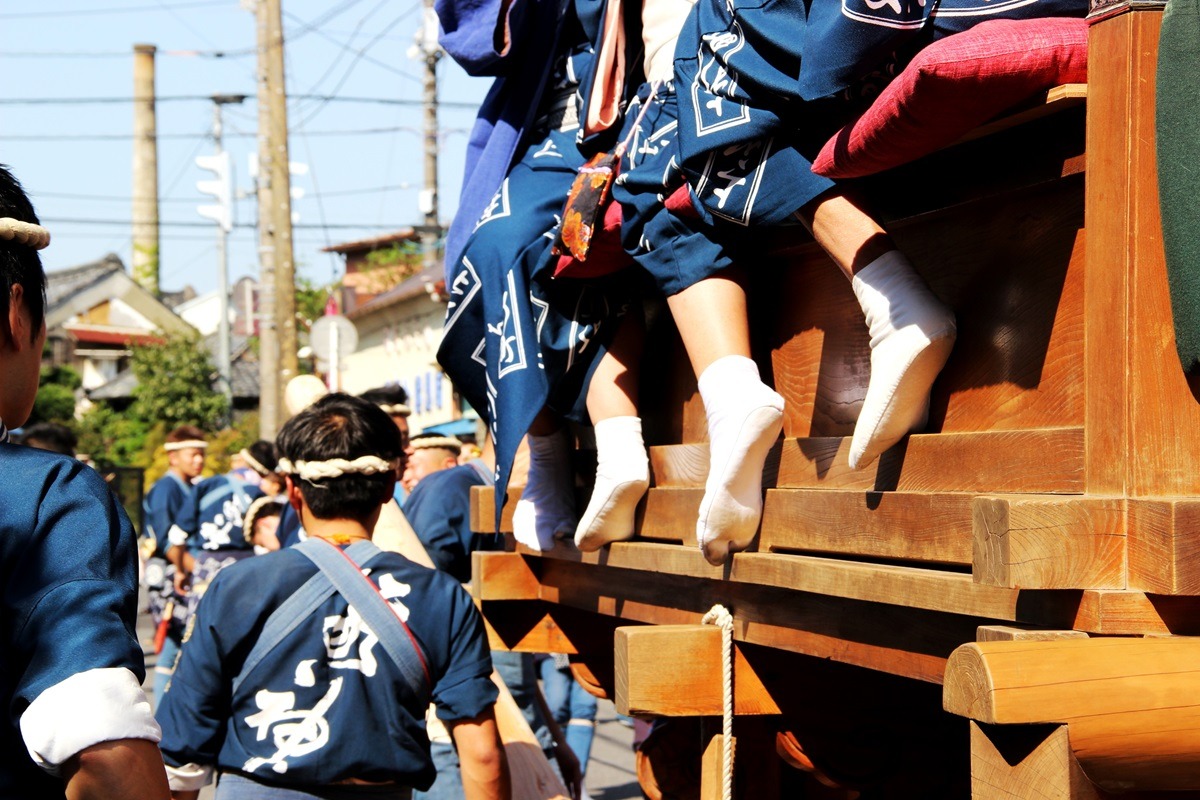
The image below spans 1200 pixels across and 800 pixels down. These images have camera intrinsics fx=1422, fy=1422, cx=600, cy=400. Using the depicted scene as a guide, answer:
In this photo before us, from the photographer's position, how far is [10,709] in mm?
1565

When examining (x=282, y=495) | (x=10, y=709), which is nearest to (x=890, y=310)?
(x=10, y=709)

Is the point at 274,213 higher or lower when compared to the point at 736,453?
higher

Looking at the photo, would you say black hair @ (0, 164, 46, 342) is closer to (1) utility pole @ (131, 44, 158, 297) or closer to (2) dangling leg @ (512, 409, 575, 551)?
(2) dangling leg @ (512, 409, 575, 551)

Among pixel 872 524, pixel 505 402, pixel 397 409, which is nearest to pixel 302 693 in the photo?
pixel 505 402

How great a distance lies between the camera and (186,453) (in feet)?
35.1

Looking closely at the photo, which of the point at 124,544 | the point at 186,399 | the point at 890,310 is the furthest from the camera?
the point at 186,399

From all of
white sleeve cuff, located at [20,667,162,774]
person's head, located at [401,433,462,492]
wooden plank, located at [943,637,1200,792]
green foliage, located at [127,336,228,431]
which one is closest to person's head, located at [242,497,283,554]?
person's head, located at [401,433,462,492]

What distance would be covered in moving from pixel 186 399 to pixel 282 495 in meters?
27.0

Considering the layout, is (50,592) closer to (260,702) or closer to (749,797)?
(260,702)

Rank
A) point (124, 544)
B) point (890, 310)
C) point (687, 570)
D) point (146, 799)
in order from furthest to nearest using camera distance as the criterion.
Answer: point (687, 570) < point (890, 310) < point (124, 544) < point (146, 799)

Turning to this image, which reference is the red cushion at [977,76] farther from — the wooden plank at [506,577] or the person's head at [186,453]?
the person's head at [186,453]

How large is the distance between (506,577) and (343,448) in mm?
764

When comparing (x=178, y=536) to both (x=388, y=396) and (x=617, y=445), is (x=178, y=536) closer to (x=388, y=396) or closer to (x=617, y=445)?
(x=388, y=396)

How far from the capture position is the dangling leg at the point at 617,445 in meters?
2.93
